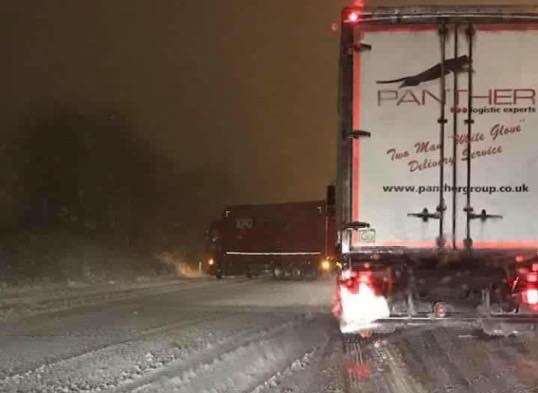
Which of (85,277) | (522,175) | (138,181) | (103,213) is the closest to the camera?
(522,175)

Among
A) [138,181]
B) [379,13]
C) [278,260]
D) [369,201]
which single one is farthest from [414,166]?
[138,181]

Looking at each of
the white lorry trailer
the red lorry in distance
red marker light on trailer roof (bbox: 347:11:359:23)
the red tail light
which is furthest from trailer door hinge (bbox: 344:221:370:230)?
the red lorry in distance

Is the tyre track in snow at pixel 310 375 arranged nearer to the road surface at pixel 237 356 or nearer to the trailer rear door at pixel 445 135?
the road surface at pixel 237 356

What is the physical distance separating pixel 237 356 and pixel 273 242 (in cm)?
2549

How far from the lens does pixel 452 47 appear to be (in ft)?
33.0

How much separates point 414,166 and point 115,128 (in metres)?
30.3

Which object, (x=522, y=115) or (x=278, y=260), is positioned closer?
(x=522, y=115)

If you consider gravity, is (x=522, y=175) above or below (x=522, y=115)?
below

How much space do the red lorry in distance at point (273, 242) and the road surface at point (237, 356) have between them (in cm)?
1872

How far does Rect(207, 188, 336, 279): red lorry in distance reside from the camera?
34.8 m

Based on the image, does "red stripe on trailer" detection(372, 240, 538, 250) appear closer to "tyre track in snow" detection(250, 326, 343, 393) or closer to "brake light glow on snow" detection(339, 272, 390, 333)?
"brake light glow on snow" detection(339, 272, 390, 333)

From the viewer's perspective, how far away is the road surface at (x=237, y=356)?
7.89 m

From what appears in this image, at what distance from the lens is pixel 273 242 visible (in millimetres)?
35219

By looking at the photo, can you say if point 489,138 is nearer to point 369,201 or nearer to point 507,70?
point 507,70
